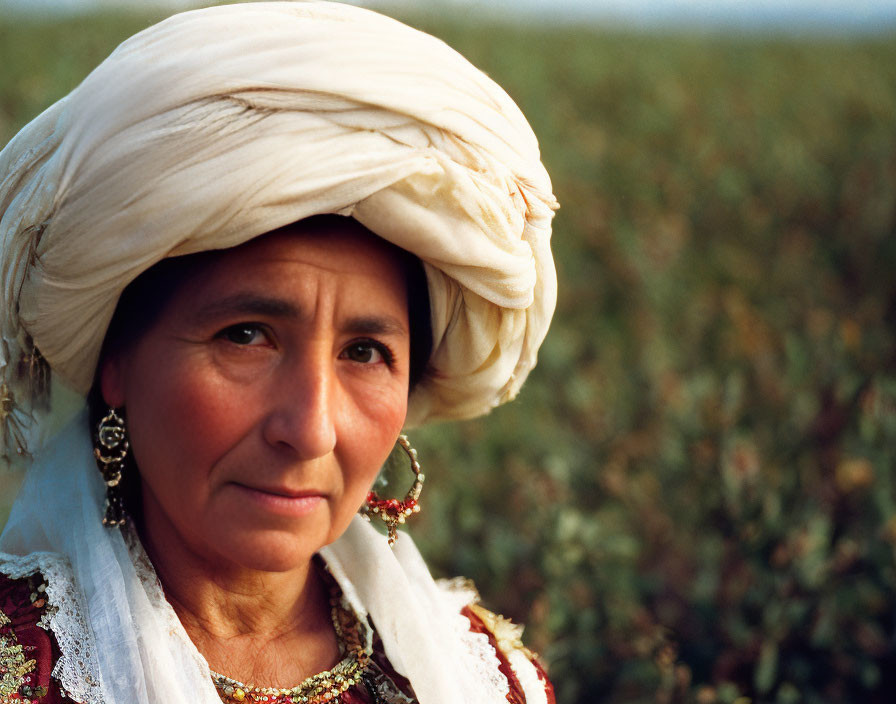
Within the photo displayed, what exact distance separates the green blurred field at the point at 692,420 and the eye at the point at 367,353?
146cm

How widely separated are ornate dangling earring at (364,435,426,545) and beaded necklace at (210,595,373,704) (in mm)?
178

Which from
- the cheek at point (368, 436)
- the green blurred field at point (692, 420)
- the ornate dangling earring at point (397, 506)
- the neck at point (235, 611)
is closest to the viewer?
the cheek at point (368, 436)

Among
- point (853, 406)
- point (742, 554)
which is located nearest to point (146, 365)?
point (742, 554)

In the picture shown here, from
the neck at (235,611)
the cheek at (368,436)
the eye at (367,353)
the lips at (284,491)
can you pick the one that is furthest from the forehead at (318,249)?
the neck at (235,611)

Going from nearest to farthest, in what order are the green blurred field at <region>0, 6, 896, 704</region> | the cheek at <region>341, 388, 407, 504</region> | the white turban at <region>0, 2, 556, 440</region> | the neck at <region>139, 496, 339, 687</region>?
the white turban at <region>0, 2, 556, 440</region> < the cheek at <region>341, 388, 407, 504</region> < the neck at <region>139, 496, 339, 687</region> < the green blurred field at <region>0, 6, 896, 704</region>

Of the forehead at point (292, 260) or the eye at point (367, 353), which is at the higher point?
the forehead at point (292, 260)

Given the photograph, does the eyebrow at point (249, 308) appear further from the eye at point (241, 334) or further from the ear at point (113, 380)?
the ear at point (113, 380)

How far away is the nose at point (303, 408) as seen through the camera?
69.1 inches

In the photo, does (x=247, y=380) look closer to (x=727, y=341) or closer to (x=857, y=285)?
(x=727, y=341)

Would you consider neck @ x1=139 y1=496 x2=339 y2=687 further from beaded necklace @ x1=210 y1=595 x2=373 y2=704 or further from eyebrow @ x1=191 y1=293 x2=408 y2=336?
eyebrow @ x1=191 y1=293 x2=408 y2=336

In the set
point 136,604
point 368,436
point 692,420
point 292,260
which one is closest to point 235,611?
point 136,604

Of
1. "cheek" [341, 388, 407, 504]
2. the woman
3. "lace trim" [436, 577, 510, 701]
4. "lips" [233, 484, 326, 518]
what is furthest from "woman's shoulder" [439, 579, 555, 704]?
"lips" [233, 484, 326, 518]

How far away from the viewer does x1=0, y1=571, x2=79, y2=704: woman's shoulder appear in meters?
1.78

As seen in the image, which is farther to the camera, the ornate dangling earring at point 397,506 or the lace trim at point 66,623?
the ornate dangling earring at point 397,506
